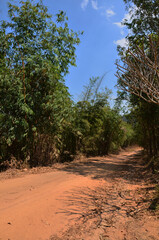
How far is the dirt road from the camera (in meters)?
2.21

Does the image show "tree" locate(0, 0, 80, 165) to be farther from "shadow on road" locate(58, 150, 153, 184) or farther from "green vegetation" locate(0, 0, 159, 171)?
"shadow on road" locate(58, 150, 153, 184)

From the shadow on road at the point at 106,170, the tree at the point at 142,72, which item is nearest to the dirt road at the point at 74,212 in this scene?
the shadow on road at the point at 106,170

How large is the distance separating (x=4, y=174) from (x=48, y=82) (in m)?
3.15

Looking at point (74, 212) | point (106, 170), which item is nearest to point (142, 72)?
point (74, 212)

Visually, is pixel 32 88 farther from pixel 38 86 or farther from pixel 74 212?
pixel 74 212

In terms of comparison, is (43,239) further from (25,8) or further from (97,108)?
(97,108)

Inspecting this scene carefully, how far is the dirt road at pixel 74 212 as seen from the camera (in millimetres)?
2215

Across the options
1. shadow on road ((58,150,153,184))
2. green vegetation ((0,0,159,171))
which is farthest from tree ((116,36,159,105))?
shadow on road ((58,150,153,184))

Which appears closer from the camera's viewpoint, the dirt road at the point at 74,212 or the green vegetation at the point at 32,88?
the dirt road at the point at 74,212

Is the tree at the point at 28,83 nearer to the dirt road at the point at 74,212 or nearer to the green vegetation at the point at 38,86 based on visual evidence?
the green vegetation at the point at 38,86

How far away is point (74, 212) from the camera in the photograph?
2.80 metres

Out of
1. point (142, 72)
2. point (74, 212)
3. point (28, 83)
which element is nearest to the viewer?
point (74, 212)

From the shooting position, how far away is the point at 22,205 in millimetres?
2965

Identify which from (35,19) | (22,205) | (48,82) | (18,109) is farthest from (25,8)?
(22,205)
